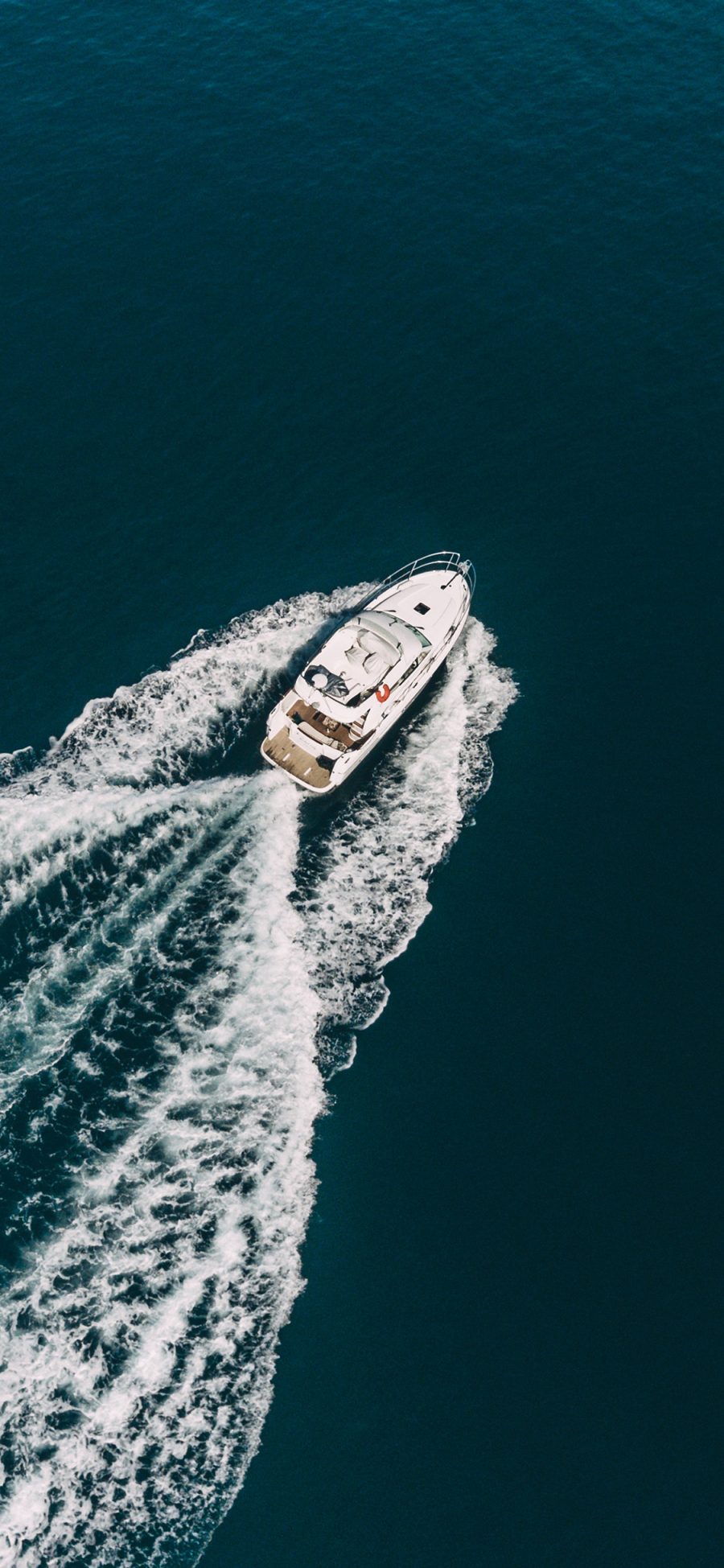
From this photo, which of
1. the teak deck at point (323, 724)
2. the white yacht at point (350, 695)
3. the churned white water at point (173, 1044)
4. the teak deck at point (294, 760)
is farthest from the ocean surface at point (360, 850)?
the teak deck at point (323, 724)

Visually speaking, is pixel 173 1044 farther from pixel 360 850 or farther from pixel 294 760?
pixel 294 760

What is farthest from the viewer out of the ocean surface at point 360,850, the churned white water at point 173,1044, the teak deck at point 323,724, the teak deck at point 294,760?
the teak deck at point 323,724

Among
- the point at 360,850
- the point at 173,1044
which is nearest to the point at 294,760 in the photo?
the point at 360,850

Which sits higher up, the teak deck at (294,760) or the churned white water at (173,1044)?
the teak deck at (294,760)

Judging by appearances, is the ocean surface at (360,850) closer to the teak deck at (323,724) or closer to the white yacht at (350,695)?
the white yacht at (350,695)

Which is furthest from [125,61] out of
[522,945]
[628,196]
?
[522,945]

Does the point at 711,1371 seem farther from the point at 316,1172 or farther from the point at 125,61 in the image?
the point at 125,61
